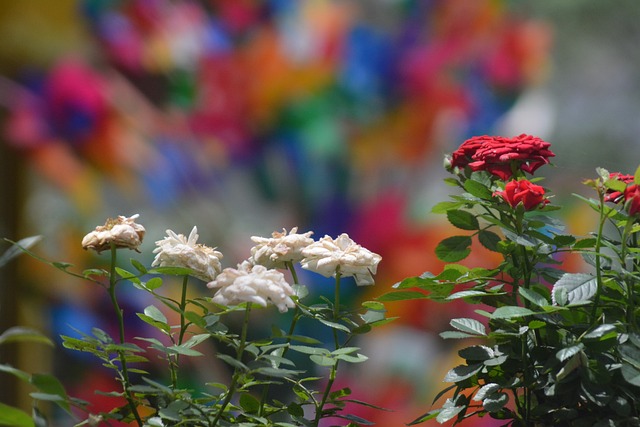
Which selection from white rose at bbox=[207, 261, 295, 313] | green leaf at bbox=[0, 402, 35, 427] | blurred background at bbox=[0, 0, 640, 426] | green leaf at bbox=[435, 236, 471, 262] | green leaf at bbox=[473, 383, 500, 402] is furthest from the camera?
blurred background at bbox=[0, 0, 640, 426]

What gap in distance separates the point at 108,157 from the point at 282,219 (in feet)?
1.51

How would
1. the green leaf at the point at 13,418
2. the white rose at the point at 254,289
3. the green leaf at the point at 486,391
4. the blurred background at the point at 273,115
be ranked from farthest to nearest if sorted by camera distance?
the blurred background at the point at 273,115, the green leaf at the point at 486,391, the white rose at the point at 254,289, the green leaf at the point at 13,418

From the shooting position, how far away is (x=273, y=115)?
1800 mm

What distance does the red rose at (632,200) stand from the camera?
763mm

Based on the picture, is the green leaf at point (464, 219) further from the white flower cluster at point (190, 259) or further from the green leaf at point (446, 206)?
the white flower cluster at point (190, 259)

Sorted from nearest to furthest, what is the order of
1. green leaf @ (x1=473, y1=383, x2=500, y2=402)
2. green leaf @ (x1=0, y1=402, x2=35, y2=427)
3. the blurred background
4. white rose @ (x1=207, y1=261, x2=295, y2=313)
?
green leaf @ (x1=0, y1=402, x2=35, y2=427) → white rose @ (x1=207, y1=261, x2=295, y2=313) → green leaf @ (x1=473, y1=383, x2=500, y2=402) → the blurred background

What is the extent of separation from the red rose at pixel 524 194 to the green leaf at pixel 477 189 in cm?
4

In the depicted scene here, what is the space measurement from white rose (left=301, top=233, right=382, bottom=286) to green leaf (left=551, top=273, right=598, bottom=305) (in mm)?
201

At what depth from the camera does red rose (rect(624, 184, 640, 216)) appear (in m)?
0.76

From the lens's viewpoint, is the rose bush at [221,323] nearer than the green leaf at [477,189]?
Yes

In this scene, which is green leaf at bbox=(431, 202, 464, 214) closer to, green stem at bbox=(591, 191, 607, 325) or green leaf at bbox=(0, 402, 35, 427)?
green stem at bbox=(591, 191, 607, 325)

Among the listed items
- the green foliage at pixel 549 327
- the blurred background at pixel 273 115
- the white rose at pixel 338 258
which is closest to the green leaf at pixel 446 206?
the green foliage at pixel 549 327

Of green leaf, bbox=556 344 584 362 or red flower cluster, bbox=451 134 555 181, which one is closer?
green leaf, bbox=556 344 584 362

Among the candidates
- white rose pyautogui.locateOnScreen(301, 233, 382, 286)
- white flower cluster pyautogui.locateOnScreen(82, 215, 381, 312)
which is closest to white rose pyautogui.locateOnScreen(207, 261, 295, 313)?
white flower cluster pyautogui.locateOnScreen(82, 215, 381, 312)
